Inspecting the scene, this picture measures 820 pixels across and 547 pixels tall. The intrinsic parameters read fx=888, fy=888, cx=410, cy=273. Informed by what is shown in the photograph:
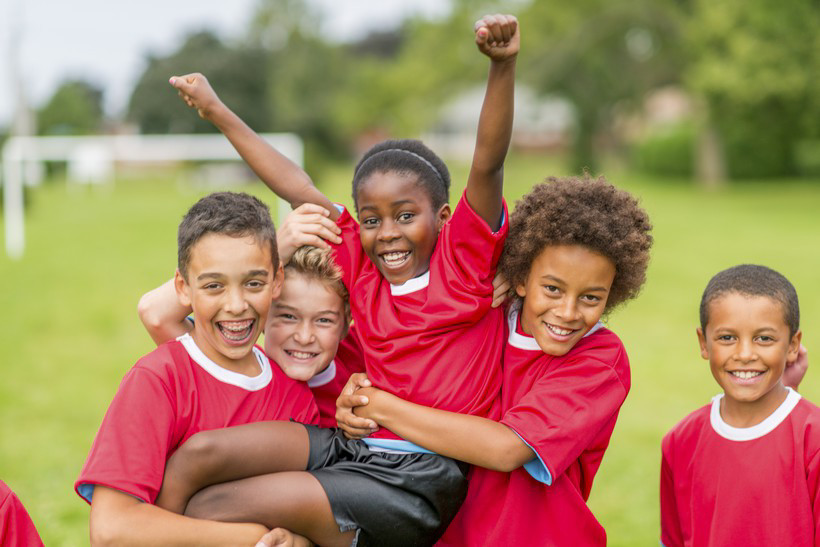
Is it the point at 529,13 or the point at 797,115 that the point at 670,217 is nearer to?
the point at 797,115

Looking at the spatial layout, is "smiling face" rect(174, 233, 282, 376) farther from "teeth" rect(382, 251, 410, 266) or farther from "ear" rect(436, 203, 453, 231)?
"ear" rect(436, 203, 453, 231)

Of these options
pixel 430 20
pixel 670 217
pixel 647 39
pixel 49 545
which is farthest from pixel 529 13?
pixel 49 545

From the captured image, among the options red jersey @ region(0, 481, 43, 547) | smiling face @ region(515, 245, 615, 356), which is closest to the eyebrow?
smiling face @ region(515, 245, 615, 356)

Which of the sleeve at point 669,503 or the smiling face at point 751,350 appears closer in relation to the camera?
the smiling face at point 751,350

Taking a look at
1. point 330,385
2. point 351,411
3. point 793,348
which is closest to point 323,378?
point 330,385

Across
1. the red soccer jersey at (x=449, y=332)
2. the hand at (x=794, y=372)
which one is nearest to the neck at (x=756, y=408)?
the hand at (x=794, y=372)

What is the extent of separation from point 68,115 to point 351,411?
132ft

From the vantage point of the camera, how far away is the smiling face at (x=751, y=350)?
2535 mm

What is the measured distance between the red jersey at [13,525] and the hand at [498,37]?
1714mm

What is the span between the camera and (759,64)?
70.9ft

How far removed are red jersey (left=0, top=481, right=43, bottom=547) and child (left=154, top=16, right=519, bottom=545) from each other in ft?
1.59

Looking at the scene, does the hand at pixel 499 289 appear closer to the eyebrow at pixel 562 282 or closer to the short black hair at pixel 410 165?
the eyebrow at pixel 562 282

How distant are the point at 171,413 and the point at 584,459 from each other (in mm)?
1170

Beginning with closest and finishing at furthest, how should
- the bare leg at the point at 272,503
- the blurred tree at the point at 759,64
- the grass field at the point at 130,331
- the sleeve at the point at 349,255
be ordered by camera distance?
the bare leg at the point at 272,503, the sleeve at the point at 349,255, the grass field at the point at 130,331, the blurred tree at the point at 759,64
